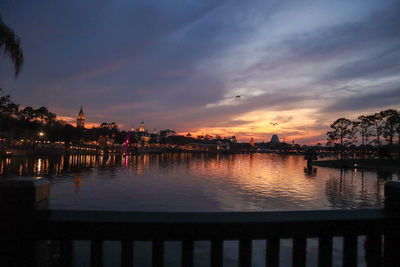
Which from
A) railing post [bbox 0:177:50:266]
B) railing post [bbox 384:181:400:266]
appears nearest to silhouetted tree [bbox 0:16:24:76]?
railing post [bbox 0:177:50:266]

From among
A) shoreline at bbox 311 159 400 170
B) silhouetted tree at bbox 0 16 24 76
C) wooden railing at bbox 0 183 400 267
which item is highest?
silhouetted tree at bbox 0 16 24 76

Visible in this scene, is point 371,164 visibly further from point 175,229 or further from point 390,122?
point 175,229

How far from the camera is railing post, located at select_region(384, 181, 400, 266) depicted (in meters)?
3.20

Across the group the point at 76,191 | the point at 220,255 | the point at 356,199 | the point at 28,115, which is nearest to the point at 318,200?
the point at 356,199

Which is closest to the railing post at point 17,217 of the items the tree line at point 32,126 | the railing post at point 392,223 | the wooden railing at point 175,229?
the wooden railing at point 175,229

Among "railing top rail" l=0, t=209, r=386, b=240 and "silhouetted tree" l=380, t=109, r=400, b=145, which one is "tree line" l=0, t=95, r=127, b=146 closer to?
"railing top rail" l=0, t=209, r=386, b=240

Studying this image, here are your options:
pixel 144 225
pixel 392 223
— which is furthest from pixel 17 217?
pixel 392 223

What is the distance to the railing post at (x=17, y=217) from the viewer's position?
9.63 ft

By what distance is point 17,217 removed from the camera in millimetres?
2936

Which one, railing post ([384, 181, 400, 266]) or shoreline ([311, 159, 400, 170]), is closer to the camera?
railing post ([384, 181, 400, 266])

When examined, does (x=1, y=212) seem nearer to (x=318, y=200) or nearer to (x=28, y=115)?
(x=318, y=200)

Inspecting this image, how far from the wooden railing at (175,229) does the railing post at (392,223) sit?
0.07 ft

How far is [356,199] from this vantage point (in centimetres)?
2381

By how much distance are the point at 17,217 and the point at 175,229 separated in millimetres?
1751
